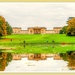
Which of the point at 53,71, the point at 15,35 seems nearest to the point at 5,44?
the point at 15,35

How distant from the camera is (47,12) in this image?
59.9 feet

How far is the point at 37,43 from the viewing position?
18594 millimetres

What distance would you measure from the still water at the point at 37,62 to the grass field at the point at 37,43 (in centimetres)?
14

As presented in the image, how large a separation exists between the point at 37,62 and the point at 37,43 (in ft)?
1.84

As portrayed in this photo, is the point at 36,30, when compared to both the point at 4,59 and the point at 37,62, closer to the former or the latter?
the point at 37,62

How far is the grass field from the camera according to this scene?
18.5 m

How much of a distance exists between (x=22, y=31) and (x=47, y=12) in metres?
0.88

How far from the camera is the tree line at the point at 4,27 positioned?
18.4 meters

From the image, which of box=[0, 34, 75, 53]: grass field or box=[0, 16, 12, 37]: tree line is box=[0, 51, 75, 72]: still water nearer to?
box=[0, 34, 75, 53]: grass field

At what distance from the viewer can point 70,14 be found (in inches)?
720

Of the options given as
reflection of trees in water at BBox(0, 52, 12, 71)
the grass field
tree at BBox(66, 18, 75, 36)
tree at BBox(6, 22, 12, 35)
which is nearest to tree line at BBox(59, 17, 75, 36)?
tree at BBox(66, 18, 75, 36)

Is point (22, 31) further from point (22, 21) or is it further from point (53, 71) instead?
point (53, 71)

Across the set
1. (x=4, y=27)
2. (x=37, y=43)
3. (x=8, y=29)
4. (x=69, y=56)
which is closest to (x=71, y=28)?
(x=69, y=56)

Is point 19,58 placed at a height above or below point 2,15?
below
